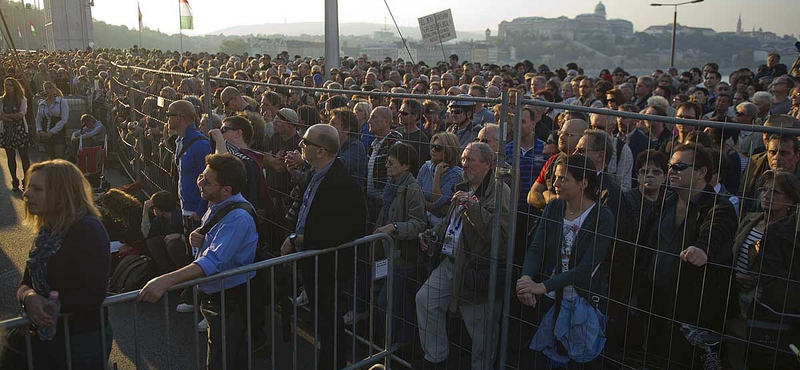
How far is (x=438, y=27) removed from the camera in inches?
738

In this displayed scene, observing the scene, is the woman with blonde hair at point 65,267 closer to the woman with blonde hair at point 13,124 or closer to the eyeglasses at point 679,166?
the eyeglasses at point 679,166

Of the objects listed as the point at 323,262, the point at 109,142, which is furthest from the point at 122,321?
the point at 109,142

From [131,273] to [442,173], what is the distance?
3383 mm

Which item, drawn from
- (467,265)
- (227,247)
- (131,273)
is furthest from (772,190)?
(131,273)

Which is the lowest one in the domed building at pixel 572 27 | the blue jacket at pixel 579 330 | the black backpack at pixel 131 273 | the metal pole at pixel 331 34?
the black backpack at pixel 131 273

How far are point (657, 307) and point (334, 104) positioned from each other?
183 inches

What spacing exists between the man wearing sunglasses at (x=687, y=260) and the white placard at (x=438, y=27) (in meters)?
15.0

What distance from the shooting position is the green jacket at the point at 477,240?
4.19 meters

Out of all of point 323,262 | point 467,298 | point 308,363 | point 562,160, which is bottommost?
point 308,363

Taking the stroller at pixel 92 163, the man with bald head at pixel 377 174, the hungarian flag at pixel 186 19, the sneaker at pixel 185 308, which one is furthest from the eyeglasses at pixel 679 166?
the hungarian flag at pixel 186 19

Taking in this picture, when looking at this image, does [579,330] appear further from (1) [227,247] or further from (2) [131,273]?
(2) [131,273]

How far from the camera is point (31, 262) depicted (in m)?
3.06

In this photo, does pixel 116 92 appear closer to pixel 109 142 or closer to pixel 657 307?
pixel 109 142

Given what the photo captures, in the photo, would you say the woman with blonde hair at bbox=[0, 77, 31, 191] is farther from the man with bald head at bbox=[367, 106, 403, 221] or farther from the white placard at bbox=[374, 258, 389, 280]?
the white placard at bbox=[374, 258, 389, 280]
